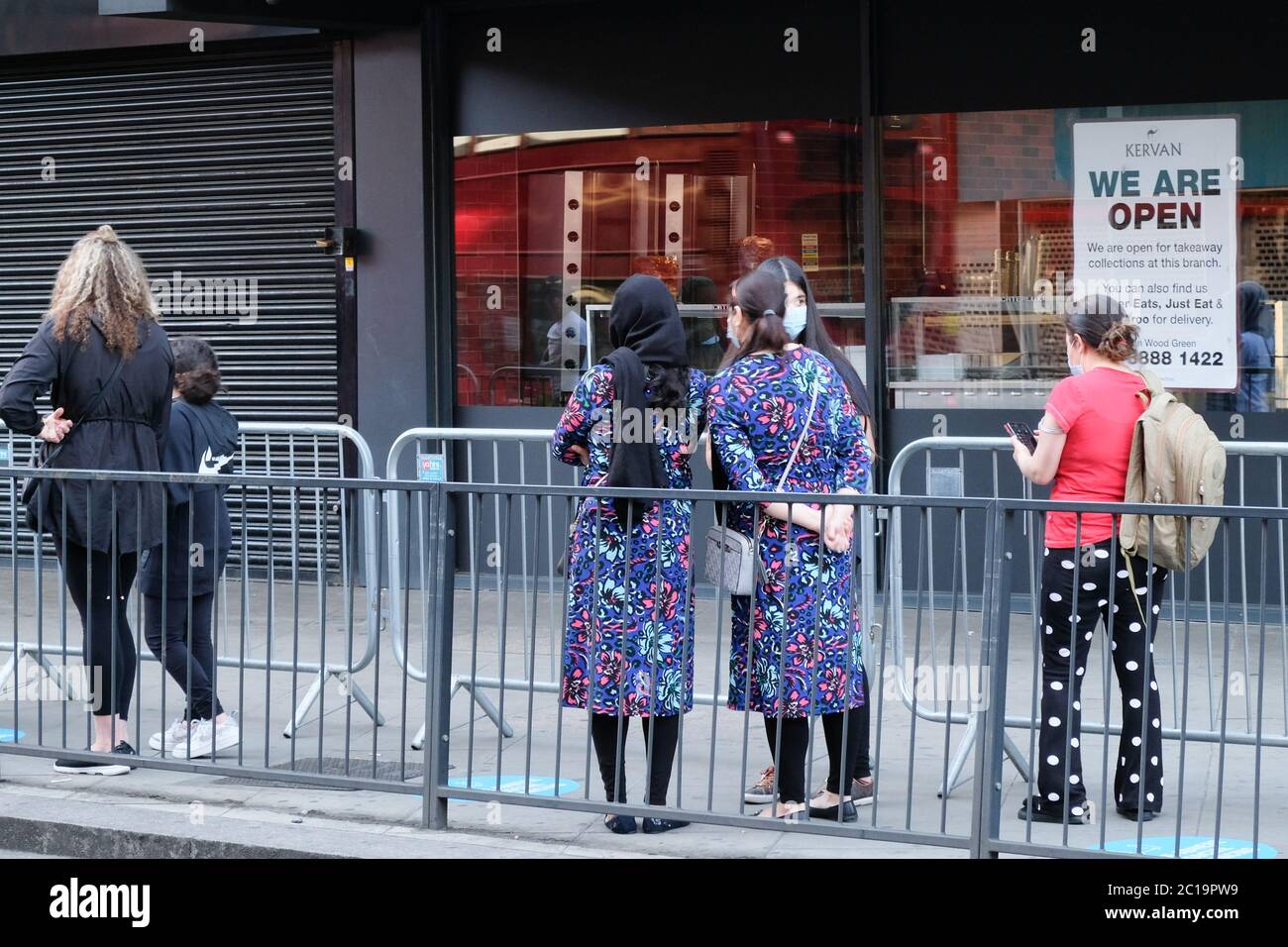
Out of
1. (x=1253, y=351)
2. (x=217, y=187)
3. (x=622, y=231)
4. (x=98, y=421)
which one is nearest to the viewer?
(x=98, y=421)

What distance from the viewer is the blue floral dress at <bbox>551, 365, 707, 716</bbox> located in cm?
543

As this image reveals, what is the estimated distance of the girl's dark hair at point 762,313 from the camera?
5461 millimetres

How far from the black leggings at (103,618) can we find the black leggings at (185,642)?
0.15 metres

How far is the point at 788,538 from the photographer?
536 cm

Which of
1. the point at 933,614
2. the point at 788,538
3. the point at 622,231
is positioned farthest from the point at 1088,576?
the point at 622,231

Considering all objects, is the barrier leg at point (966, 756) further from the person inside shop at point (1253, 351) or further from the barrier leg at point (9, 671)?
the person inside shop at point (1253, 351)

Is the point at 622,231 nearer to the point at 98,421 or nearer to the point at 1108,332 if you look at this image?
the point at 98,421

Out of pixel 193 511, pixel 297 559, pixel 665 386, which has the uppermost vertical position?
pixel 665 386

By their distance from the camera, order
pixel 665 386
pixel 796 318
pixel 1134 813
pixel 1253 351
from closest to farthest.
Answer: pixel 665 386
pixel 1134 813
pixel 796 318
pixel 1253 351

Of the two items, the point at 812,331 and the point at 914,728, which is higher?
the point at 812,331

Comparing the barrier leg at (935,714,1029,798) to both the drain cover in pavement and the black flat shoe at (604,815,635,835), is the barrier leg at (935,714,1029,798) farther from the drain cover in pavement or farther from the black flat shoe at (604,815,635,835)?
the drain cover in pavement

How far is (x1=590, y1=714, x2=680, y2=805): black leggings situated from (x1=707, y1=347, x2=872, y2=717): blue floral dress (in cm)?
24
